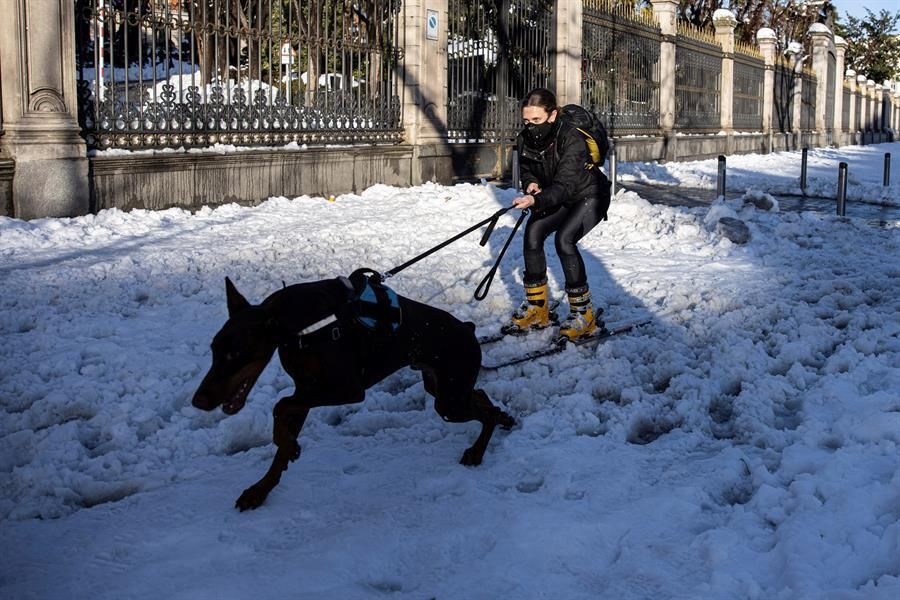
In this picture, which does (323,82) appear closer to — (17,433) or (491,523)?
(17,433)

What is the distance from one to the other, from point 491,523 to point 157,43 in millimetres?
8661

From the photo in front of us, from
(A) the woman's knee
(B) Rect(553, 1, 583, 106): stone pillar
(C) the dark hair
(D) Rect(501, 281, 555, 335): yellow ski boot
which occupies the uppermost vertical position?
(B) Rect(553, 1, 583, 106): stone pillar

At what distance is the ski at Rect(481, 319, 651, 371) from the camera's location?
6258 millimetres

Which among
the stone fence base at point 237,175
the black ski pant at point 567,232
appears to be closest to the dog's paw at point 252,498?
the black ski pant at point 567,232

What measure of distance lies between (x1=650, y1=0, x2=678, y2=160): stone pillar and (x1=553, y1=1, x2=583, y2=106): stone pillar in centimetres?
568

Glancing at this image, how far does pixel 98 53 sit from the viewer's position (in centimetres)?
1012

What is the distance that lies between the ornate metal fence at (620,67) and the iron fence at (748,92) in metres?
7.40

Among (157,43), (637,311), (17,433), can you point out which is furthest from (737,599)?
(157,43)

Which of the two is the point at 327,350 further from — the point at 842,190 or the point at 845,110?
the point at 845,110

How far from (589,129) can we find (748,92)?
28.0m

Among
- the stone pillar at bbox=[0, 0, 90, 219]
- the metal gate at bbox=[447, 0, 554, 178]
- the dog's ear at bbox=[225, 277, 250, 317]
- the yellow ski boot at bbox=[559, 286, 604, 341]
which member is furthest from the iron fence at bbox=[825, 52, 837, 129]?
the dog's ear at bbox=[225, 277, 250, 317]

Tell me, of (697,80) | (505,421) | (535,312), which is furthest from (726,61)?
(505,421)

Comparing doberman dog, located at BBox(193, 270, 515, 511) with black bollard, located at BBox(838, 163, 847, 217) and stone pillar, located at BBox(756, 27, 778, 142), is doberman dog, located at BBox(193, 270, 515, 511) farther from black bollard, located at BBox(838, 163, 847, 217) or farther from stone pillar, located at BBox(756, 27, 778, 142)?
stone pillar, located at BBox(756, 27, 778, 142)

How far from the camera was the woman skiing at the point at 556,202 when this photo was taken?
21.6 feet
